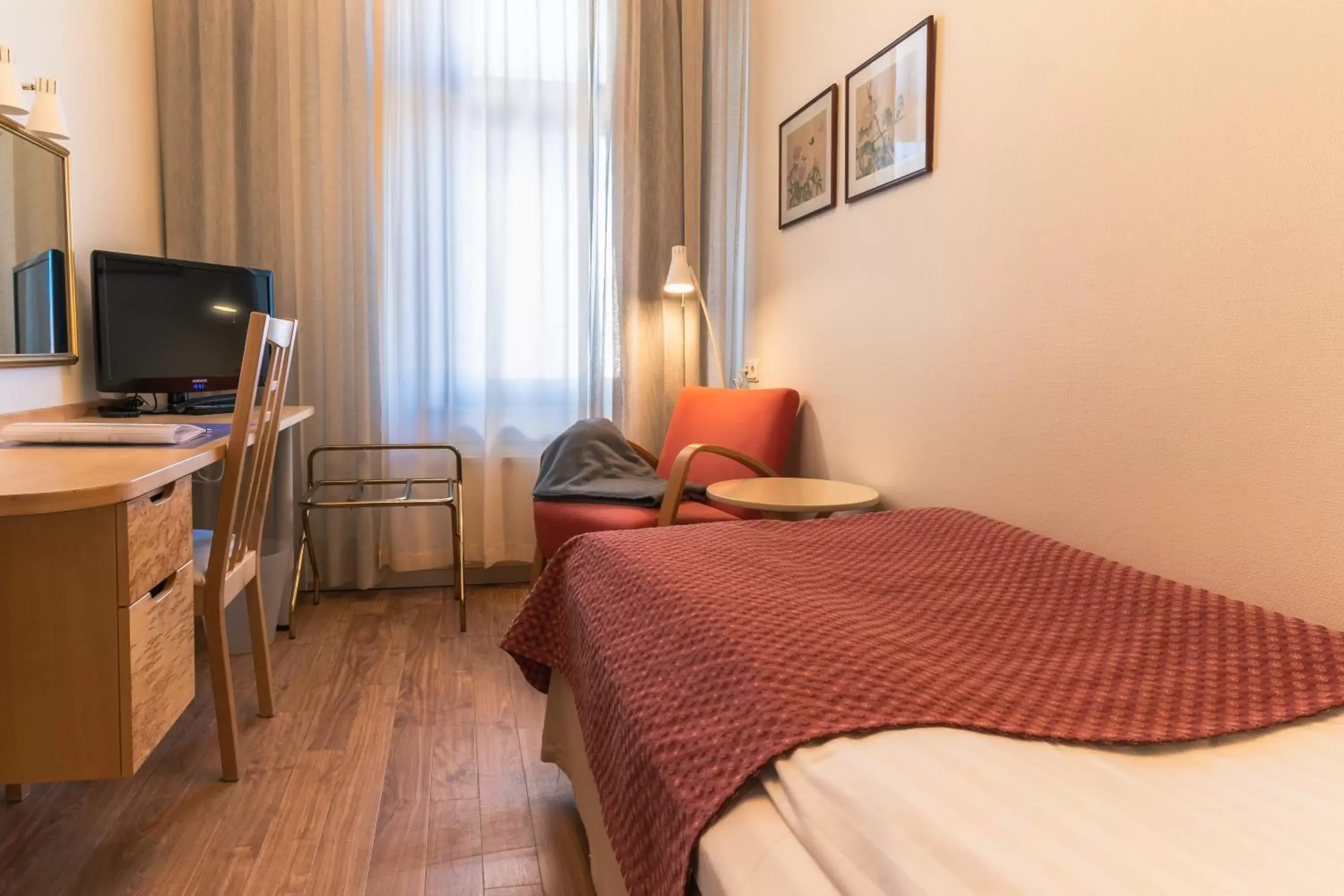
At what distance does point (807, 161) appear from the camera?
2836mm

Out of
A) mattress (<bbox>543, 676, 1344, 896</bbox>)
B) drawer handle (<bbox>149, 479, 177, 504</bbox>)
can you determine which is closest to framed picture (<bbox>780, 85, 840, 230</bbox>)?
drawer handle (<bbox>149, 479, 177, 504</bbox>)

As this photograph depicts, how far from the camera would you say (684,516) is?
8.38 ft

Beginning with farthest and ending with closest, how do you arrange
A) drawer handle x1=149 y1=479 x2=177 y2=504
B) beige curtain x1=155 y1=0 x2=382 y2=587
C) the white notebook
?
beige curtain x1=155 y1=0 x2=382 y2=587 < the white notebook < drawer handle x1=149 y1=479 x2=177 y2=504

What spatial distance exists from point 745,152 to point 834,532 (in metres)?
2.18

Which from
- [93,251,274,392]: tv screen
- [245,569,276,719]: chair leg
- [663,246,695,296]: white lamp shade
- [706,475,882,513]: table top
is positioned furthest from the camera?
[663,246,695,296]: white lamp shade

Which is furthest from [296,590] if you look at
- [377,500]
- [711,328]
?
[711,328]

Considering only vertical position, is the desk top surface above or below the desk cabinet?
above

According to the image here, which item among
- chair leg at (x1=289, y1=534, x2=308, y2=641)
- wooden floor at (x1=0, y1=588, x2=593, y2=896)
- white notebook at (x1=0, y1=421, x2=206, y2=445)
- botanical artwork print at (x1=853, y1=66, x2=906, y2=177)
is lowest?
wooden floor at (x1=0, y1=588, x2=593, y2=896)

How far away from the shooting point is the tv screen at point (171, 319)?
2414mm

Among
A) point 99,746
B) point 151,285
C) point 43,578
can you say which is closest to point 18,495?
point 43,578

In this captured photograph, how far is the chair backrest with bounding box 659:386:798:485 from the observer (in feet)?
9.28

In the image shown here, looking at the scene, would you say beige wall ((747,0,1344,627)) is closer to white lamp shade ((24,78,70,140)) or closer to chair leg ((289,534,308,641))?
chair leg ((289,534,308,641))

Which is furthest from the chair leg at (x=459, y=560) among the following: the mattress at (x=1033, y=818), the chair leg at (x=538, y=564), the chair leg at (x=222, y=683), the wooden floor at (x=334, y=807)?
the mattress at (x=1033, y=818)

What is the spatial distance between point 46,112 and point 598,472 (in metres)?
1.78
